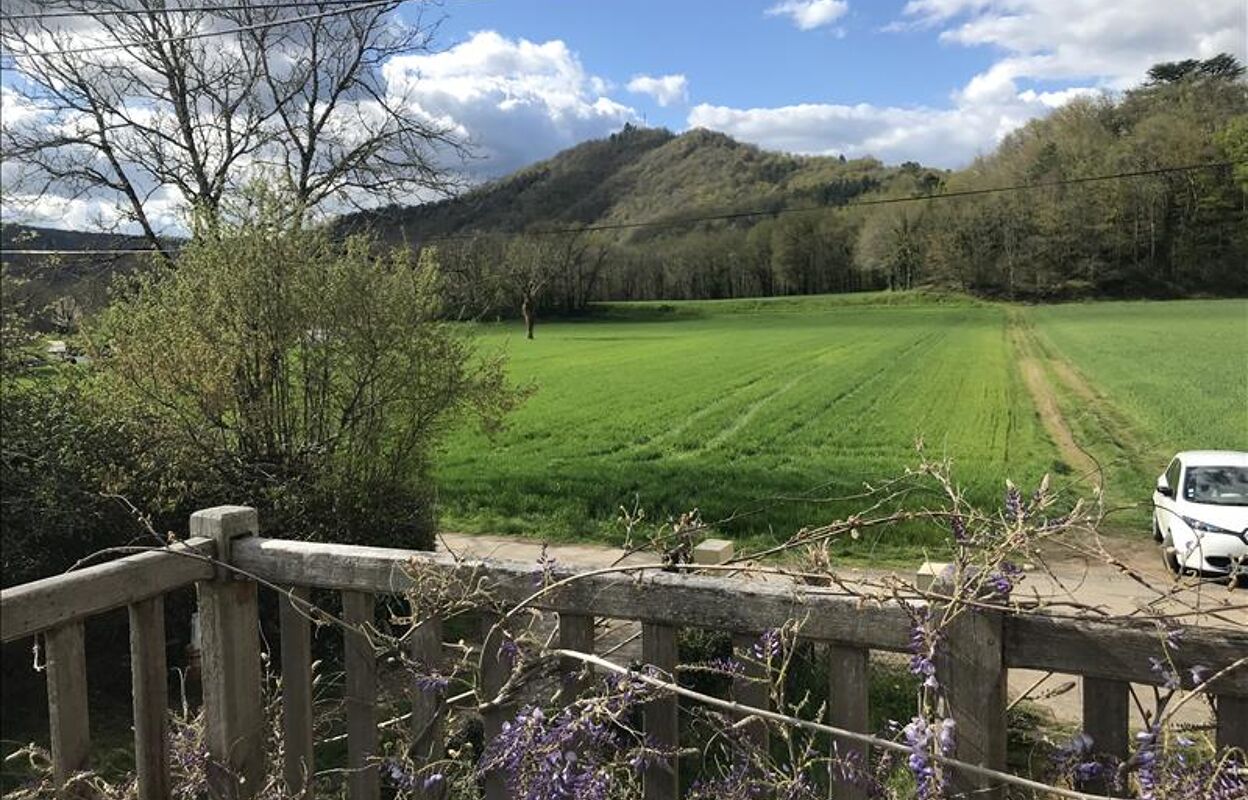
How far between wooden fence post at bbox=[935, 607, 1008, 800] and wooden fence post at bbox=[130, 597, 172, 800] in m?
1.82

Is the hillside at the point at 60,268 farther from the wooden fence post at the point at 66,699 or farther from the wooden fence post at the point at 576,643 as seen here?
the wooden fence post at the point at 576,643

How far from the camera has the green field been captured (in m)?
15.0

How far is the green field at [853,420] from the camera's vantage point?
15.0 metres

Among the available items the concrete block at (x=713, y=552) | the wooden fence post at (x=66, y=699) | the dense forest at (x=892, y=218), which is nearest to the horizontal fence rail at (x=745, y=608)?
the wooden fence post at (x=66, y=699)

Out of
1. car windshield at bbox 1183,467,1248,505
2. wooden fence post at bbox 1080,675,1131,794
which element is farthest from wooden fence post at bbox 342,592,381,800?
car windshield at bbox 1183,467,1248,505

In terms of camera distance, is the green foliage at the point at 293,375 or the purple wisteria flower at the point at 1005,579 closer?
the purple wisteria flower at the point at 1005,579

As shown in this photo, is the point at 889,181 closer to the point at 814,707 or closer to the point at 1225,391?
the point at 1225,391

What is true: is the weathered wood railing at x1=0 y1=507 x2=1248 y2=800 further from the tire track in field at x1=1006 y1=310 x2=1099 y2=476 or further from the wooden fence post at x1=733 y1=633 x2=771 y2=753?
the tire track in field at x1=1006 y1=310 x2=1099 y2=476

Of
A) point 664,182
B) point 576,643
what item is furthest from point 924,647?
point 664,182

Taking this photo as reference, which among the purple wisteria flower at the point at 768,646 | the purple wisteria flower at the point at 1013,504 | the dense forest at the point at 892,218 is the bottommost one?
the purple wisteria flower at the point at 768,646

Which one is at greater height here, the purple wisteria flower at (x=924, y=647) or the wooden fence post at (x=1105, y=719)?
the purple wisteria flower at (x=924, y=647)

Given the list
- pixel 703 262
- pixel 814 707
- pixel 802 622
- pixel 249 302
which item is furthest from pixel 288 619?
pixel 703 262

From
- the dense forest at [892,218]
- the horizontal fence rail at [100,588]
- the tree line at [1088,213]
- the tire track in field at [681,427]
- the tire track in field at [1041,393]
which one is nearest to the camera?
the horizontal fence rail at [100,588]

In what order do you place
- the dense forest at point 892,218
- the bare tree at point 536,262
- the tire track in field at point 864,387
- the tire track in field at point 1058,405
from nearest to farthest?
the dense forest at point 892,218, the tire track in field at point 1058,405, the tire track in field at point 864,387, the bare tree at point 536,262
